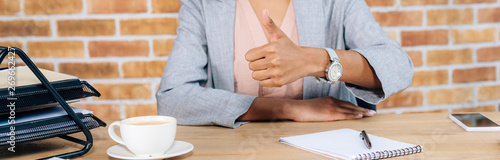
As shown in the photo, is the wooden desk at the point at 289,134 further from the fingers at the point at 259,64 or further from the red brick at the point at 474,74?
the red brick at the point at 474,74

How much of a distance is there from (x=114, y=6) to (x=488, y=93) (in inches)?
56.5

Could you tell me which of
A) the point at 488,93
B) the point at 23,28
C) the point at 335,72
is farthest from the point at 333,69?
the point at 23,28

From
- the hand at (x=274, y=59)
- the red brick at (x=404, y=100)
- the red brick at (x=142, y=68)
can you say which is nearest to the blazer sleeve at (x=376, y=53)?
the hand at (x=274, y=59)

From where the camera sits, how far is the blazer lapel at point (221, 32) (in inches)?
48.0

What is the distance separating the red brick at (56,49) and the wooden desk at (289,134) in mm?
773

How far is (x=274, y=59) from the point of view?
31.6 inches

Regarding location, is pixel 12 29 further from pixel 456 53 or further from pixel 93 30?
pixel 456 53

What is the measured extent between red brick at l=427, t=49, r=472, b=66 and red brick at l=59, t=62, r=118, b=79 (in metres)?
1.15

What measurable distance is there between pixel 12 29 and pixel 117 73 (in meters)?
0.39

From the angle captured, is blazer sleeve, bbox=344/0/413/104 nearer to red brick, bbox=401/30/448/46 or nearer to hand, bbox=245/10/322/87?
hand, bbox=245/10/322/87

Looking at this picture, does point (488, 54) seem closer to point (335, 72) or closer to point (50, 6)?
point (335, 72)

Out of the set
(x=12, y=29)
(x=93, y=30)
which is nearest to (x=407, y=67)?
(x=93, y=30)

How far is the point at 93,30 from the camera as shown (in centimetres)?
148

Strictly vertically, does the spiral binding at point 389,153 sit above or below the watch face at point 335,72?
below
